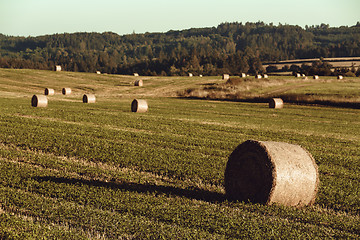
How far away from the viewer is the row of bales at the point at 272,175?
10.5m

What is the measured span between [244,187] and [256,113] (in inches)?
1182

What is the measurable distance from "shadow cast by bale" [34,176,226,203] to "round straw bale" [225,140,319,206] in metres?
0.62

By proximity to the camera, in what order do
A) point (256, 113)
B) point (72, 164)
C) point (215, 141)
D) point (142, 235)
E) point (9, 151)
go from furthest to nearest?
point (256, 113) < point (215, 141) < point (9, 151) < point (72, 164) < point (142, 235)

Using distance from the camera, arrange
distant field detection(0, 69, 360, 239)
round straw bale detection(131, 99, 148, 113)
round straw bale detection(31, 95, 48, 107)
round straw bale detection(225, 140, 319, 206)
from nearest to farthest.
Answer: distant field detection(0, 69, 360, 239) < round straw bale detection(225, 140, 319, 206) < round straw bale detection(131, 99, 148, 113) < round straw bale detection(31, 95, 48, 107)

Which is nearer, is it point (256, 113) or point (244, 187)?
point (244, 187)

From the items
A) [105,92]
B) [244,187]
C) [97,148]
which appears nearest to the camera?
[244,187]

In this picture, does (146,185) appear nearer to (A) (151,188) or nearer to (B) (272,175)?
(A) (151,188)

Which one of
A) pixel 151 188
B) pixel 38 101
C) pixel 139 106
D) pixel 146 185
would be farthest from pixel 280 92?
pixel 151 188

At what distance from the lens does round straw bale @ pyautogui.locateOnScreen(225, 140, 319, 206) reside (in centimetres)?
1047

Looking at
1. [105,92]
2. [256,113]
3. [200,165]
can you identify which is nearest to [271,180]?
[200,165]

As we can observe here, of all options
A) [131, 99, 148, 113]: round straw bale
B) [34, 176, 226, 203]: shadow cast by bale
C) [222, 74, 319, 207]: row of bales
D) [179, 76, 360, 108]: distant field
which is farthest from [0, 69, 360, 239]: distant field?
[179, 76, 360, 108]: distant field

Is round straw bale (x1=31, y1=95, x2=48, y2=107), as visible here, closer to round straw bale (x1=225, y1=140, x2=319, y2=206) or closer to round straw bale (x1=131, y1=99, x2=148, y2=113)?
round straw bale (x1=131, y1=99, x2=148, y2=113)

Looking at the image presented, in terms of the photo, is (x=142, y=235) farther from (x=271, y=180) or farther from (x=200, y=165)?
(x=200, y=165)

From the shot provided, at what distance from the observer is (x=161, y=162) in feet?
50.0
